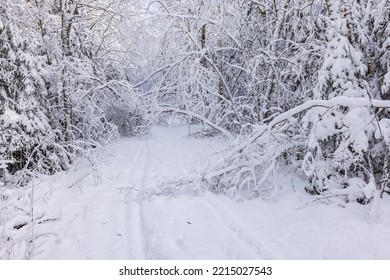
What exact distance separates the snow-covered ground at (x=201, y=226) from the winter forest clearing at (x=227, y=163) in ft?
0.09

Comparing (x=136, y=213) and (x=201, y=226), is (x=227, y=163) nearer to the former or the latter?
(x=201, y=226)

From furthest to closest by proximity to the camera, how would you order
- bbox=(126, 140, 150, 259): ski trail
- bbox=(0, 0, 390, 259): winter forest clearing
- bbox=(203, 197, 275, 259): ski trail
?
1. bbox=(0, 0, 390, 259): winter forest clearing
2. bbox=(126, 140, 150, 259): ski trail
3. bbox=(203, 197, 275, 259): ski trail

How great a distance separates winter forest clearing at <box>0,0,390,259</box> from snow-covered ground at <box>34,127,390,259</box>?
0.09 ft

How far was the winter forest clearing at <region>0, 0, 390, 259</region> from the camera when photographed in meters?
4.76

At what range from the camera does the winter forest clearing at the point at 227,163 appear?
476cm

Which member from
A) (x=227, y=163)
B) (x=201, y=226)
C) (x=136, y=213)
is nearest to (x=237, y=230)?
(x=201, y=226)

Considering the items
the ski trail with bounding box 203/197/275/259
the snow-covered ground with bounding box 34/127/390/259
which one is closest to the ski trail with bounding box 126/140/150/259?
the snow-covered ground with bounding box 34/127/390/259

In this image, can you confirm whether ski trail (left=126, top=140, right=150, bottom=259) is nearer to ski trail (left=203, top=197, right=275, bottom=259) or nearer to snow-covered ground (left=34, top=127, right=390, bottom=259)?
snow-covered ground (left=34, top=127, right=390, bottom=259)

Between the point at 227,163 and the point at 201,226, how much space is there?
78.2 inches

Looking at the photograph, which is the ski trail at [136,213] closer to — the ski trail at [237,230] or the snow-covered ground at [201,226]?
the snow-covered ground at [201,226]
